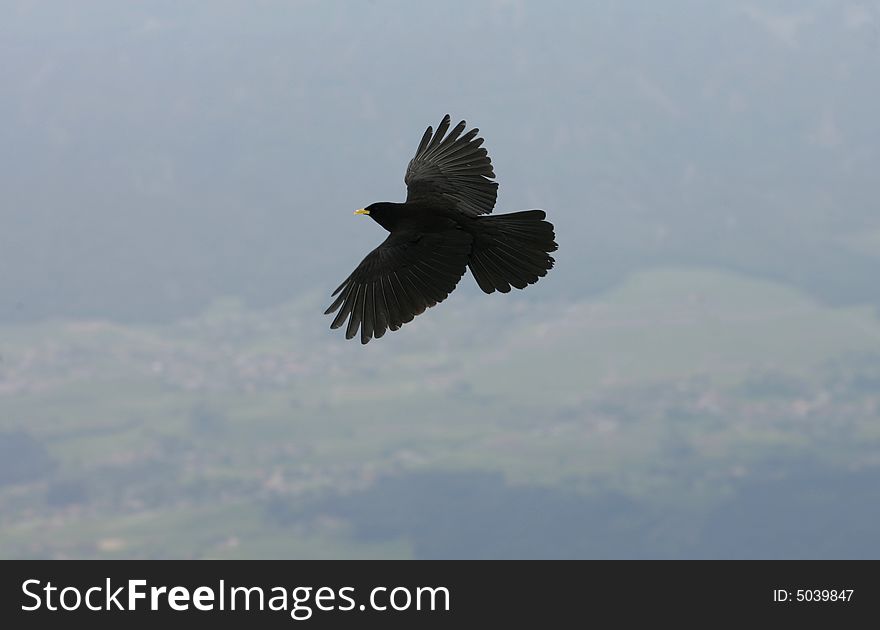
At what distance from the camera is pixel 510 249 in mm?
25578

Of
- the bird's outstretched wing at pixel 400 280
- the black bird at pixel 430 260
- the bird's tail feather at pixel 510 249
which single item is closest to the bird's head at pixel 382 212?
the black bird at pixel 430 260

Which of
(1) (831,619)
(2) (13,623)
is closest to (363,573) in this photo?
(2) (13,623)

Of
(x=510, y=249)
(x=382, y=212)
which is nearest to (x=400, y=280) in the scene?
(x=382, y=212)

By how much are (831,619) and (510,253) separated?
17470cm

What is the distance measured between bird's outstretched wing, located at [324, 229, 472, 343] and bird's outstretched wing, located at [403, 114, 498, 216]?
1.79 meters

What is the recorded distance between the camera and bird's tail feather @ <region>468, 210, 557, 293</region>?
83.4 feet

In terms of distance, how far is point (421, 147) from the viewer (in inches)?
1183

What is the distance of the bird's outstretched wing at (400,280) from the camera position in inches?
970

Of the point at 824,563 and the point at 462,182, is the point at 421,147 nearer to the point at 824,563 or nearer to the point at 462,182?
the point at 462,182

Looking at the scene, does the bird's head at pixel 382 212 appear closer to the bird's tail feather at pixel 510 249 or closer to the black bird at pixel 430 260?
the black bird at pixel 430 260

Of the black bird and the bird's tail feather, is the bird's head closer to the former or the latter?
the black bird

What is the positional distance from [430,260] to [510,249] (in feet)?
4.94

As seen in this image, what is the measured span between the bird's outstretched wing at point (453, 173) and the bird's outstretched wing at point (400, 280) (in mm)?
1794

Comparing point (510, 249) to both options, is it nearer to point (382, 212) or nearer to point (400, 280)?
point (400, 280)
